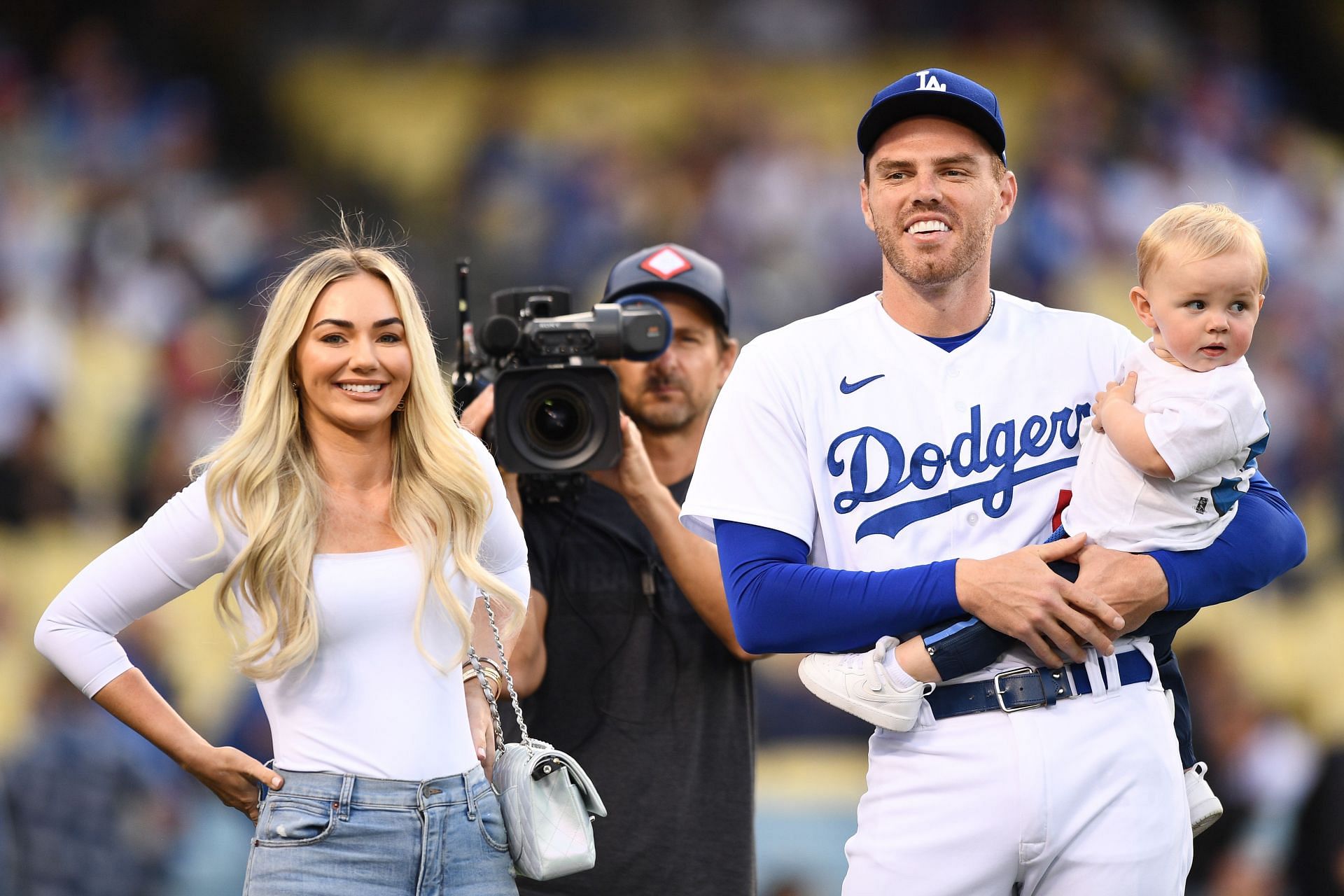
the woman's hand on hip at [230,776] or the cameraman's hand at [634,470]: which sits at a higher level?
the cameraman's hand at [634,470]

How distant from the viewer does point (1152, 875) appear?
2.04m

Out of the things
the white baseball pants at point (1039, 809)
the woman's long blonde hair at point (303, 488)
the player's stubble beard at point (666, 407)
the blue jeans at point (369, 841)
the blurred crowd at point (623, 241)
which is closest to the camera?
the white baseball pants at point (1039, 809)

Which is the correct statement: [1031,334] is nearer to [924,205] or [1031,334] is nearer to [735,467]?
[924,205]

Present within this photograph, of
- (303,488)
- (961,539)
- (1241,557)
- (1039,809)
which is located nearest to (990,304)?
(961,539)

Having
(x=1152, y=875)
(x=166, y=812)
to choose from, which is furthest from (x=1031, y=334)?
(x=166, y=812)

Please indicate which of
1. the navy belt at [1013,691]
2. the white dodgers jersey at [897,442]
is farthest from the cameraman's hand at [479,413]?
the navy belt at [1013,691]

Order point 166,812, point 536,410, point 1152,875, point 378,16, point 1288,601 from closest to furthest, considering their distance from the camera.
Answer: point 1152,875
point 536,410
point 166,812
point 1288,601
point 378,16

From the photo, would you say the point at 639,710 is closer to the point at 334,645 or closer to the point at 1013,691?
the point at 334,645

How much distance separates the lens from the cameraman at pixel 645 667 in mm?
2818

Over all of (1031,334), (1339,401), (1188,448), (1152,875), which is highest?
(1339,401)

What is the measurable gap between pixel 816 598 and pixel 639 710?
0.89m

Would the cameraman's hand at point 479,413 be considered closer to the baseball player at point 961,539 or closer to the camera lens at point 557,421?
the camera lens at point 557,421

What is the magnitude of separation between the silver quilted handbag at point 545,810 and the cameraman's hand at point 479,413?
619 millimetres

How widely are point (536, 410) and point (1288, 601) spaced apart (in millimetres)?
4693
